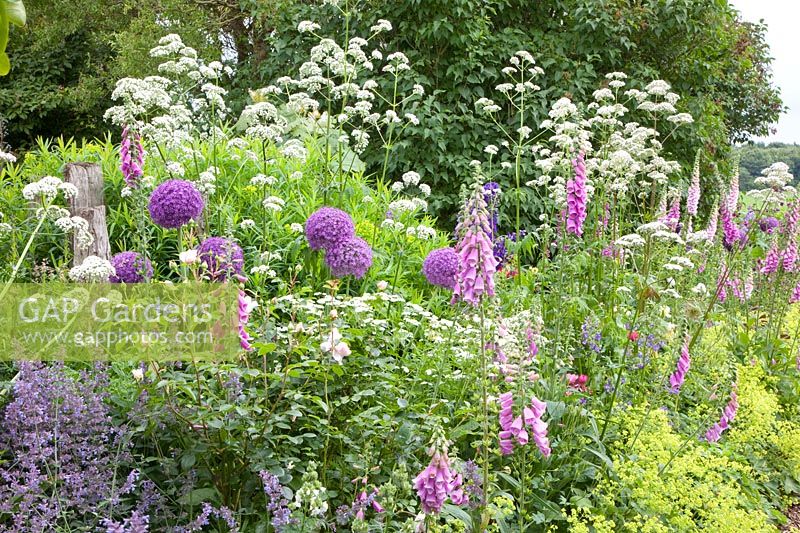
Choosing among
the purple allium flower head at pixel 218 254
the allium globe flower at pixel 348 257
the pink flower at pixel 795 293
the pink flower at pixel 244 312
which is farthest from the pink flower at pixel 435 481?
the pink flower at pixel 795 293

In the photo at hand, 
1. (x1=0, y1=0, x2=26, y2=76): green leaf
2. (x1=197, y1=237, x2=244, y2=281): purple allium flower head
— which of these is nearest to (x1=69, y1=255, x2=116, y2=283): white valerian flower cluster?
(x1=197, y1=237, x2=244, y2=281): purple allium flower head

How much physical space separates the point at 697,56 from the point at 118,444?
827 centimetres

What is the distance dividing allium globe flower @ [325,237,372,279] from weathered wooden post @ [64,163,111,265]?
1.64 metres

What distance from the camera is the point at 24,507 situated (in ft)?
6.95

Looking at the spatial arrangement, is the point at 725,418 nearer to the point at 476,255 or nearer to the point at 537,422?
the point at 537,422

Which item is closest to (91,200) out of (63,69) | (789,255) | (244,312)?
(244,312)

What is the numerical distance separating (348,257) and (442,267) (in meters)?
0.47

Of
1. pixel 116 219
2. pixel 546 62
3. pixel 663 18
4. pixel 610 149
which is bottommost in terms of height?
pixel 116 219

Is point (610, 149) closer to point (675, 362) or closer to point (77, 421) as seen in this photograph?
point (675, 362)

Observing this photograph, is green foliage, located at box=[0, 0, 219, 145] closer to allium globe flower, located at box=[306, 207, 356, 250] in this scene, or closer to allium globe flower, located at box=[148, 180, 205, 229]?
allium globe flower, located at box=[306, 207, 356, 250]

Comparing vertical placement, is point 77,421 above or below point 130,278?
below

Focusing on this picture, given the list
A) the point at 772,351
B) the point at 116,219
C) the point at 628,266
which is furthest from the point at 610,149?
the point at 116,219

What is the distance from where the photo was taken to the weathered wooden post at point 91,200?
4352 millimetres

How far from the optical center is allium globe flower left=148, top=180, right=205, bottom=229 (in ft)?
10.3
